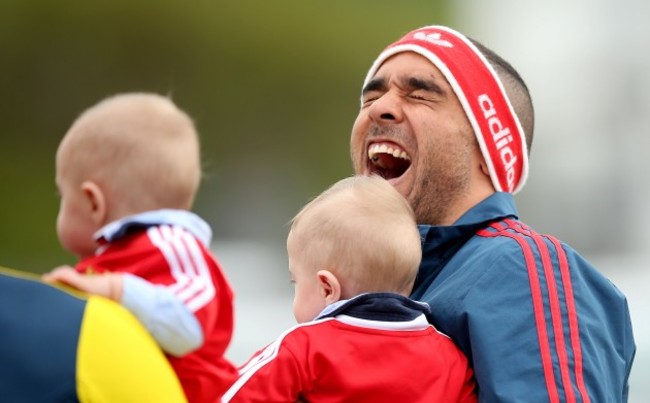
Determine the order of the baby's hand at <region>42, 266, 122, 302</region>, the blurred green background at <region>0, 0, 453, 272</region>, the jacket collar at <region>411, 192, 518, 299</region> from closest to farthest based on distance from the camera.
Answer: the baby's hand at <region>42, 266, 122, 302</region> → the jacket collar at <region>411, 192, 518, 299</region> → the blurred green background at <region>0, 0, 453, 272</region>

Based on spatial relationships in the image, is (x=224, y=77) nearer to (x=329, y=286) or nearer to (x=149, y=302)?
(x=329, y=286)

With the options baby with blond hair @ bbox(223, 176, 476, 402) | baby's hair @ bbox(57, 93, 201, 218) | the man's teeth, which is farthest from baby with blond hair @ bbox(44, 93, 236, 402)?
the man's teeth

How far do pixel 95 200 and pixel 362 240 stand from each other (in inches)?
23.6

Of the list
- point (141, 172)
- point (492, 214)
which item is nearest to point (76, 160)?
point (141, 172)

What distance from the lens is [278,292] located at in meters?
9.87

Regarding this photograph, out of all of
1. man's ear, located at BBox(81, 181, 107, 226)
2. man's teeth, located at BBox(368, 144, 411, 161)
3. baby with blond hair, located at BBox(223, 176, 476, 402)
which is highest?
man's ear, located at BBox(81, 181, 107, 226)

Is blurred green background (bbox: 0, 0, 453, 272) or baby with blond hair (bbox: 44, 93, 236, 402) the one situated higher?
baby with blond hair (bbox: 44, 93, 236, 402)

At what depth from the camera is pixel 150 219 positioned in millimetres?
1978

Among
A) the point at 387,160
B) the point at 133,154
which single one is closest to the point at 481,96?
the point at 387,160

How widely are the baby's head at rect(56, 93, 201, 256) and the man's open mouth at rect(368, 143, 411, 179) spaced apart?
989mm

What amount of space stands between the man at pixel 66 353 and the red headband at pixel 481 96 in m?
1.49

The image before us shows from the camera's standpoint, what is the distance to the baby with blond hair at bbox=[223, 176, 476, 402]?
7.21 feet

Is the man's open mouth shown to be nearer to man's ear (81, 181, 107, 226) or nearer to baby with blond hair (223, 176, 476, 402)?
baby with blond hair (223, 176, 476, 402)

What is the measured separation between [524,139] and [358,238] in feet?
2.96
